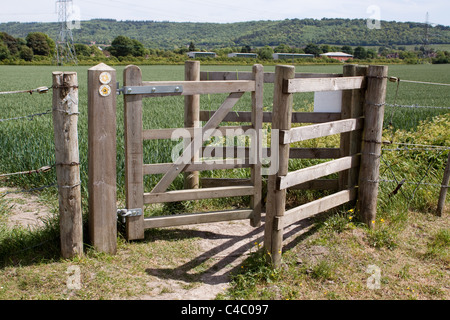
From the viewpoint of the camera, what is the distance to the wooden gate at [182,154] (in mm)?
4730

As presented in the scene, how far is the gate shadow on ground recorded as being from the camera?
4.44 m

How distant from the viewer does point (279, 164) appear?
432 cm

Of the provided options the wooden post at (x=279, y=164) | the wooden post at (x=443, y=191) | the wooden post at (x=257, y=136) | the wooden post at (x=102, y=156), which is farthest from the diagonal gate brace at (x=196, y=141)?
the wooden post at (x=443, y=191)

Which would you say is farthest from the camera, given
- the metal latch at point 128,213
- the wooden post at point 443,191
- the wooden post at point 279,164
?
the wooden post at point 443,191

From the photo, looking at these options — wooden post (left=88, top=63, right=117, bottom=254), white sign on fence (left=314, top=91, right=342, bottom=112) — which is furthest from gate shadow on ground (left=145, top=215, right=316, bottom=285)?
white sign on fence (left=314, top=91, right=342, bottom=112)

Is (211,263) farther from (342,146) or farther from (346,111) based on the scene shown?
(346,111)

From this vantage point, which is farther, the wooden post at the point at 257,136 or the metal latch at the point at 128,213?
the wooden post at the point at 257,136

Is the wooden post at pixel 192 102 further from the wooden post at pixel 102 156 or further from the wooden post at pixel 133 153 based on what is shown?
the wooden post at pixel 102 156

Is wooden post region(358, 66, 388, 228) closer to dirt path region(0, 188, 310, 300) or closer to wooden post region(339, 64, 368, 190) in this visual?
wooden post region(339, 64, 368, 190)

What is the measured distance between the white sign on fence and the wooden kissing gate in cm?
9

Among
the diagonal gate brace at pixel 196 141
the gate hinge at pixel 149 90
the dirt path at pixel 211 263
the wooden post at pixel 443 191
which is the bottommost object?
the dirt path at pixel 211 263

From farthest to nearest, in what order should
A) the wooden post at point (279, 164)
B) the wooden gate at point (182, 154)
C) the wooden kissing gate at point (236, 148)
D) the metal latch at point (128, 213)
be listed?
the metal latch at point (128, 213), the wooden gate at point (182, 154), the wooden kissing gate at point (236, 148), the wooden post at point (279, 164)

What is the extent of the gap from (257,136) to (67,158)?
82.1 inches

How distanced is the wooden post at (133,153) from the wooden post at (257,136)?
1.31 meters
